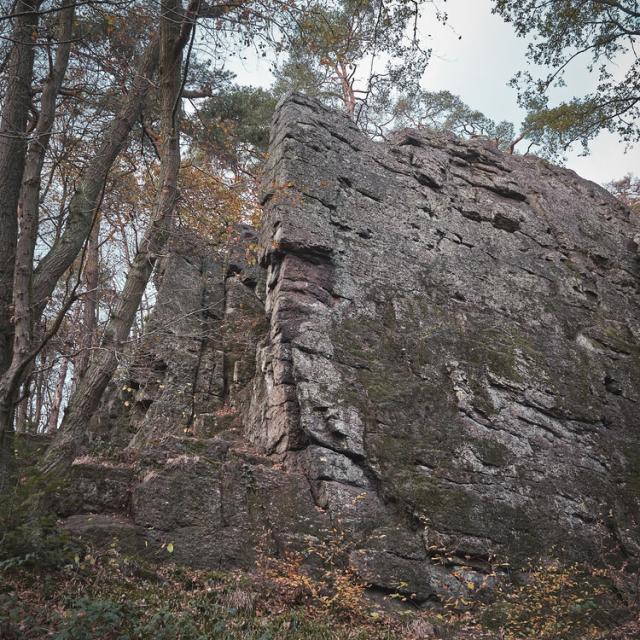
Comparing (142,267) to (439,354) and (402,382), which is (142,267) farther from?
(439,354)

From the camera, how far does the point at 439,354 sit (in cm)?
952

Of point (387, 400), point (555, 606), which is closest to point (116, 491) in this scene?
point (387, 400)

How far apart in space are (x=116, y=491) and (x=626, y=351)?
1003cm

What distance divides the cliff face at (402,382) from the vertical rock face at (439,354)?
0.11ft

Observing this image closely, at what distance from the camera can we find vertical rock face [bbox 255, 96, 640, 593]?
763 cm

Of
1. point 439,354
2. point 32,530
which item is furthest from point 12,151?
point 439,354

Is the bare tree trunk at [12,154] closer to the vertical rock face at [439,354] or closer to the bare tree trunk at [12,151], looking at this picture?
the bare tree trunk at [12,151]

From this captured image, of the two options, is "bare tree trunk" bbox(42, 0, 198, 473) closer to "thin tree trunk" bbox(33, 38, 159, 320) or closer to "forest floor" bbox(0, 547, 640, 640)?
"thin tree trunk" bbox(33, 38, 159, 320)

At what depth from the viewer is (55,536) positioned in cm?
529

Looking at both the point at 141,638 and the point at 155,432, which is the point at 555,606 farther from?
the point at 155,432

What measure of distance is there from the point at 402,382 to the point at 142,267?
4283 mm

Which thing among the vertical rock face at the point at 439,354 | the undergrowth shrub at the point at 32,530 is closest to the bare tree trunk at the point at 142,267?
the undergrowth shrub at the point at 32,530

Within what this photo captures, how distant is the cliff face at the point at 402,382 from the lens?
698 centimetres

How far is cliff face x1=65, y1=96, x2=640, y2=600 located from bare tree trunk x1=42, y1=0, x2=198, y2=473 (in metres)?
1.03
